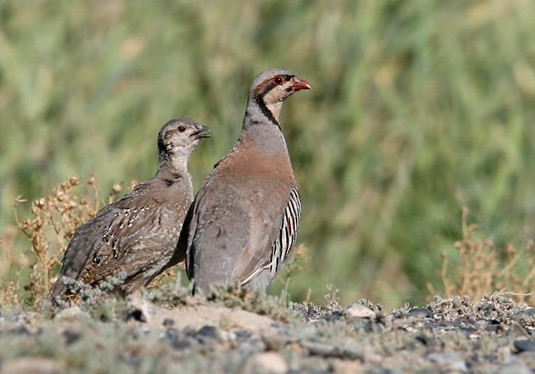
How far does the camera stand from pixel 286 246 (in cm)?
877

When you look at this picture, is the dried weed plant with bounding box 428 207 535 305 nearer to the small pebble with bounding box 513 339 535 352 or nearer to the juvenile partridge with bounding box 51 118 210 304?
the juvenile partridge with bounding box 51 118 210 304

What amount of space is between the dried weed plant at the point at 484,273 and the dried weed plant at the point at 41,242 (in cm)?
278

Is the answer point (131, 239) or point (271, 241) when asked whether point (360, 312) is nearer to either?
point (271, 241)

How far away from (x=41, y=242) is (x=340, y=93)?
616 cm

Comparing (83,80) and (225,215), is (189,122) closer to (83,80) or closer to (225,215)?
(225,215)

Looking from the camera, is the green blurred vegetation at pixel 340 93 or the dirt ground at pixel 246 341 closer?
the dirt ground at pixel 246 341

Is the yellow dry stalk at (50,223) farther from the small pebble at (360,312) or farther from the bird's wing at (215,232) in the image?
the small pebble at (360,312)

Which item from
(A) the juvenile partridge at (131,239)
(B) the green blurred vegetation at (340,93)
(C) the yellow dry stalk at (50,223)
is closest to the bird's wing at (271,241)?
(A) the juvenile partridge at (131,239)

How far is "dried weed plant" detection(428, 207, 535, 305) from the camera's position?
32.4 feet

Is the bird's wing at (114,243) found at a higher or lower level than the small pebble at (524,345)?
higher

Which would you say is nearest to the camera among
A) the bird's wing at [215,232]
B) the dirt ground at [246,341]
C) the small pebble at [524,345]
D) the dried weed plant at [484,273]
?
the dirt ground at [246,341]

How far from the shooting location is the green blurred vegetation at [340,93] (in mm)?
13422

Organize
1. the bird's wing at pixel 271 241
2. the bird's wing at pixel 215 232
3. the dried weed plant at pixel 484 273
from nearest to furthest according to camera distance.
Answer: the bird's wing at pixel 215 232
the bird's wing at pixel 271 241
the dried weed plant at pixel 484 273

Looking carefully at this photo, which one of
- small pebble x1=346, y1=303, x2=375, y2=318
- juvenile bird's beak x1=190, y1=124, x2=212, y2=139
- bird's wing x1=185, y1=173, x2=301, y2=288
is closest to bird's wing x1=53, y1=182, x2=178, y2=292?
bird's wing x1=185, y1=173, x2=301, y2=288
